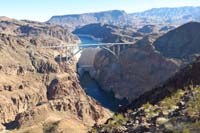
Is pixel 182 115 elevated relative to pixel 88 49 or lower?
elevated

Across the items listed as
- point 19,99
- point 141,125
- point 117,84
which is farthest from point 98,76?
point 141,125

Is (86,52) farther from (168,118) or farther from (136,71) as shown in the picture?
(168,118)

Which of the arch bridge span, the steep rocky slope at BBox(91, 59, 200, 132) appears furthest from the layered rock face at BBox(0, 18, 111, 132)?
the steep rocky slope at BBox(91, 59, 200, 132)

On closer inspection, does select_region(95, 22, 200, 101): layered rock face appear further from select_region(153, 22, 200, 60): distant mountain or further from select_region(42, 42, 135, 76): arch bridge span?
select_region(42, 42, 135, 76): arch bridge span

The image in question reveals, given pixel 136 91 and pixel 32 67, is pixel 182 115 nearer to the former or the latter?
pixel 136 91

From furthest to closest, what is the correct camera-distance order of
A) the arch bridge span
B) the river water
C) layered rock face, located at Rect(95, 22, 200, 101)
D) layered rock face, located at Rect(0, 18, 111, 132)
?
the arch bridge span → layered rock face, located at Rect(95, 22, 200, 101) → the river water → layered rock face, located at Rect(0, 18, 111, 132)

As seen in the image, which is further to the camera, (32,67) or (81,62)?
(81,62)
